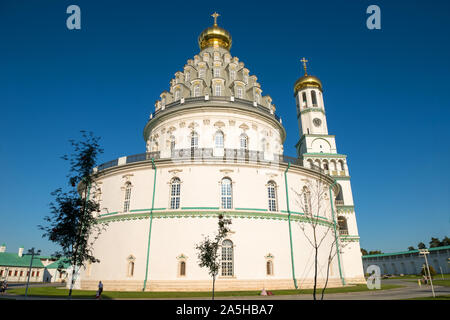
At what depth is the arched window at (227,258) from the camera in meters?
21.2

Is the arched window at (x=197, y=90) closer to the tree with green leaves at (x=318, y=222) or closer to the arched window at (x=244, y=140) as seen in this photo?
the arched window at (x=244, y=140)

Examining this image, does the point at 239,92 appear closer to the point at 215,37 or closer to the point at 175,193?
the point at 215,37

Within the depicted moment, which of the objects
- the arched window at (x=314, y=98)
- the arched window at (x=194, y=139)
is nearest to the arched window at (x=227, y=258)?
the arched window at (x=194, y=139)

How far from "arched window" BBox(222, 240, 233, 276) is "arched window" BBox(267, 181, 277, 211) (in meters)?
5.06

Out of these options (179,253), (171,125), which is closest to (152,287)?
(179,253)

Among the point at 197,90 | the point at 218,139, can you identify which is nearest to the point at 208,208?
the point at 218,139

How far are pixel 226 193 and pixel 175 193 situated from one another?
4.36 m

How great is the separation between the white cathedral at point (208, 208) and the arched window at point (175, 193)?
0.08 m

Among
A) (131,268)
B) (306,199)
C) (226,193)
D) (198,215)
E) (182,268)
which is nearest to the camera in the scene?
(182,268)

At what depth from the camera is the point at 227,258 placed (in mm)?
21578

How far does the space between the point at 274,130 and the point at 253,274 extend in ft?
57.1

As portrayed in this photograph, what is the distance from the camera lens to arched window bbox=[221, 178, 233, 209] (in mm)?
23156

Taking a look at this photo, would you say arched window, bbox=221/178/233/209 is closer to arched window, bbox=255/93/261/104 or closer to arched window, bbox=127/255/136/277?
arched window, bbox=127/255/136/277
